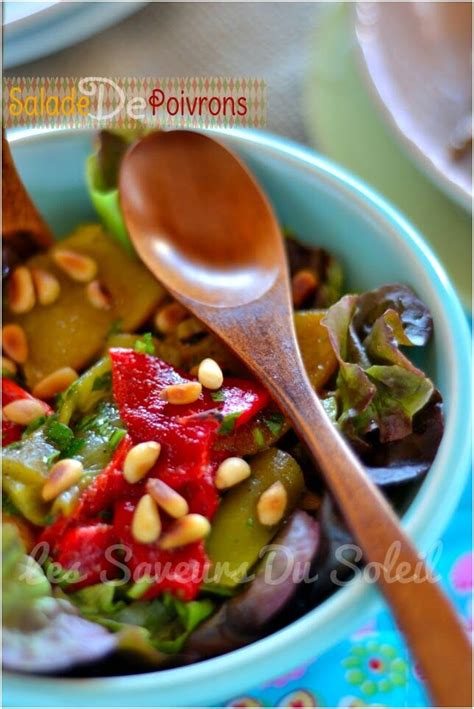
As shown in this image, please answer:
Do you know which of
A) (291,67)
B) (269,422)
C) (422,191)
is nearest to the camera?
(269,422)

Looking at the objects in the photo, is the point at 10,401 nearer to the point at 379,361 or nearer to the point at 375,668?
A: the point at 379,361

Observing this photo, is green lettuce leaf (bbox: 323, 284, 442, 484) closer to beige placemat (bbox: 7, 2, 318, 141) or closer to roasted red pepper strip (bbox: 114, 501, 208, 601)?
roasted red pepper strip (bbox: 114, 501, 208, 601)

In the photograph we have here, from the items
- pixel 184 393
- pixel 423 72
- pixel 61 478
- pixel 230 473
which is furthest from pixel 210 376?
pixel 423 72

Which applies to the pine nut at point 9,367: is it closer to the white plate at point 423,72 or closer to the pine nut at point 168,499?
the pine nut at point 168,499

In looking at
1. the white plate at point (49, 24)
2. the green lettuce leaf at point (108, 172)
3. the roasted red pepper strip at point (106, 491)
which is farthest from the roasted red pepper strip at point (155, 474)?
the white plate at point (49, 24)

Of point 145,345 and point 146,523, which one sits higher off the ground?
point 145,345

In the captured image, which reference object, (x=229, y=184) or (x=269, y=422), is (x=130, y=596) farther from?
(x=229, y=184)

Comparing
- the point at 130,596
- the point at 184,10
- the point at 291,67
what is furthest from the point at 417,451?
the point at 184,10
